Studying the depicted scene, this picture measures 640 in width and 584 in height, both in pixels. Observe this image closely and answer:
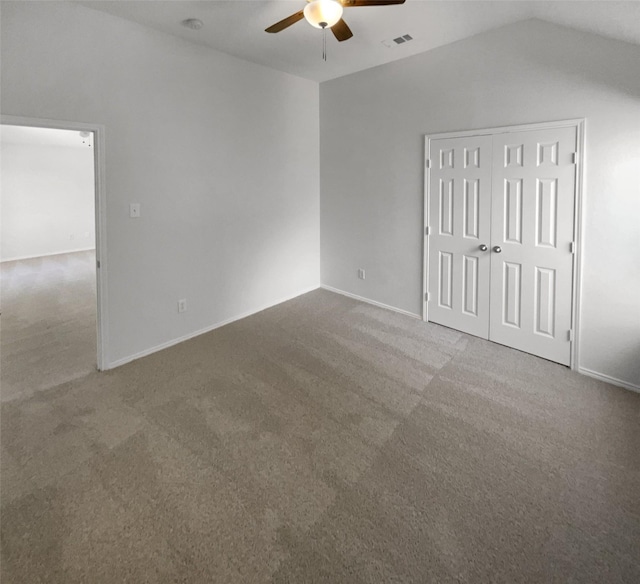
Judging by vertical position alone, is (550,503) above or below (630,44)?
below

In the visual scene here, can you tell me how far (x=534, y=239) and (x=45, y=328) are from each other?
203 inches

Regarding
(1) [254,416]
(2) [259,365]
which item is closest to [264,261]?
(2) [259,365]

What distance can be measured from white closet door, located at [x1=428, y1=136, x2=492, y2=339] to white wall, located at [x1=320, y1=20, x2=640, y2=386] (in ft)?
0.67

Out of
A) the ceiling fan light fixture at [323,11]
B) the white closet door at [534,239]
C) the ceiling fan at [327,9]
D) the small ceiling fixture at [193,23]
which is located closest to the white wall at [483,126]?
the white closet door at [534,239]

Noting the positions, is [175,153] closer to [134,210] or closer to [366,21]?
[134,210]

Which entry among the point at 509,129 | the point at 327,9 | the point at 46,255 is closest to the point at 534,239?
the point at 509,129

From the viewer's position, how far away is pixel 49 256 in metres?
8.89

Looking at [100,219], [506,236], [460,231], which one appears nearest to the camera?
[100,219]

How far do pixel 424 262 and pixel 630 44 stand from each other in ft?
7.83

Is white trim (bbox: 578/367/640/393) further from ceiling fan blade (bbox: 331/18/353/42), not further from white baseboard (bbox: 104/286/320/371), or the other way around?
white baseboard (bbox: 104/286/320/371)

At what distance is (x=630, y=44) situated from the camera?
2.70 m

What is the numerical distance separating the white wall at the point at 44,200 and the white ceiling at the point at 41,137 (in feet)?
1.18

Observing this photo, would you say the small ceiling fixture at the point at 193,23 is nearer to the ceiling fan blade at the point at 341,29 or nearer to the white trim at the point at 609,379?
the ceiling fan blade at the point at 341,29

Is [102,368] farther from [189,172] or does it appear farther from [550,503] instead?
[550,503]
